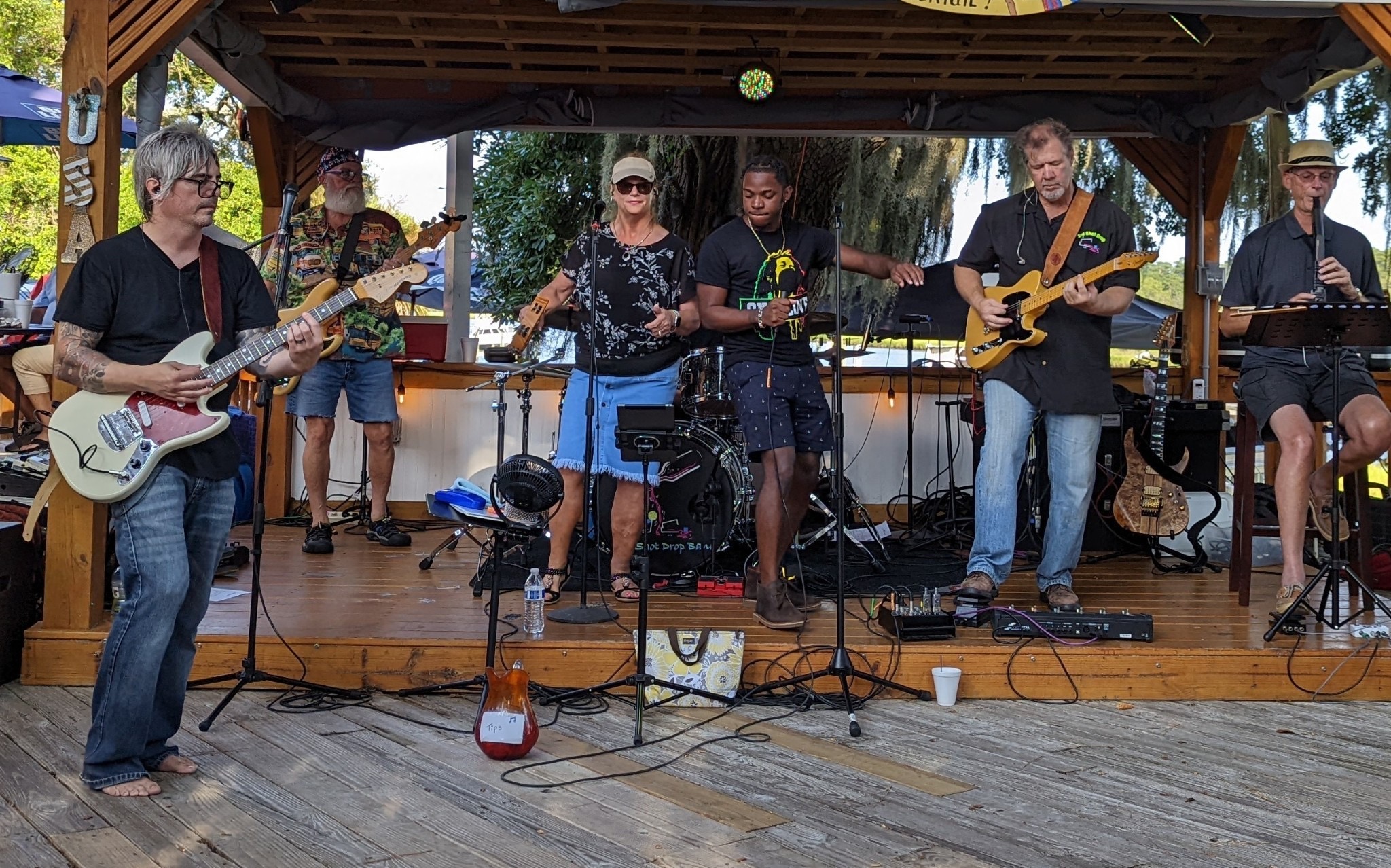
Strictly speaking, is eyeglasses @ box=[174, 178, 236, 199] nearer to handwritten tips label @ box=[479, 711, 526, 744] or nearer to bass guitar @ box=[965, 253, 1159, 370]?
handwritten tips label @ box=[479, 711, 526, 744]

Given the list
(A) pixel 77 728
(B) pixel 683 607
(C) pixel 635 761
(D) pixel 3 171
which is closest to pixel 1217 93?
(B) pixel 683 607

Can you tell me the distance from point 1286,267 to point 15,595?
5217 millimetres

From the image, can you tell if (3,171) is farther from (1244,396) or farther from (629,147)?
(1244,396)

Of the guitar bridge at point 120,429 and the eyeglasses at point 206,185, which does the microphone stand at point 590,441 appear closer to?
the eyeglasses at point 206,185

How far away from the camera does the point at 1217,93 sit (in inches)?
297

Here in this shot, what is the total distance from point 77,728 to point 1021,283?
3.81 metres

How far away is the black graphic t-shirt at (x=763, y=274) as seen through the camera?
5.07 metres

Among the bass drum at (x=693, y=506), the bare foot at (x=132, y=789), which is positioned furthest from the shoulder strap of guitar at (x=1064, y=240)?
the bare foot at (x=132, y=789)

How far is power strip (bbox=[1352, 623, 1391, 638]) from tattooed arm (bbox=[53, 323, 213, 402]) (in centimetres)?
423

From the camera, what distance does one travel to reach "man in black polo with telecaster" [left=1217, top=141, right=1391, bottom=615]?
510cm

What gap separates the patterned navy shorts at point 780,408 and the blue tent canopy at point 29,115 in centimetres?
562

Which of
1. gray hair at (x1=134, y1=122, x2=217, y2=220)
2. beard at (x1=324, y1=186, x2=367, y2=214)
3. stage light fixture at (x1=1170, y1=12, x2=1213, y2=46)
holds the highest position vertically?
stage light fixture at (x1=1170, y1=12, x2=1213, y2=46)

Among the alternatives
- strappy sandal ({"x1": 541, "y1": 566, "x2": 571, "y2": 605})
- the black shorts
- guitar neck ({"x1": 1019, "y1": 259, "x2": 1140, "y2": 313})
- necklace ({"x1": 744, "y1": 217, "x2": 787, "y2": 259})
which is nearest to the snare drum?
necklace ({"x1": 744, "y1": 217, "x2": 787, "y2": 259})

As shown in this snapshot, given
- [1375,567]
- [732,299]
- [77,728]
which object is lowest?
[77,728]
